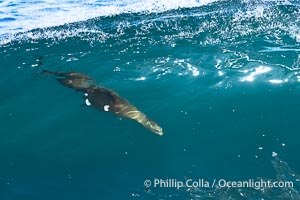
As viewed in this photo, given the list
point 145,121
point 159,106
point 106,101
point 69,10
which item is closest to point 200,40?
point 159,106

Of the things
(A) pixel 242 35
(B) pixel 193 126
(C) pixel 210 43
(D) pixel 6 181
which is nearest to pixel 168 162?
(B) pixel 193 126

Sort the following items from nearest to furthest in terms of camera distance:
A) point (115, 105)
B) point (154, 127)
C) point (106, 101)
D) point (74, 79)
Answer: point (154, 127)
point (115, 105)
point (106, 101)
point (74, 79)

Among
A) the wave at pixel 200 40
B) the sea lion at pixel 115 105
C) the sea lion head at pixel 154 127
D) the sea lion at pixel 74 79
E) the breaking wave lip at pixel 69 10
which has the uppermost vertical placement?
the breaking wave lip at pixel 69 10

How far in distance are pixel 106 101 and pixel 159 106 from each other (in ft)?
3.20

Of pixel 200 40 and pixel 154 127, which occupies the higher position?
pixel 200 40

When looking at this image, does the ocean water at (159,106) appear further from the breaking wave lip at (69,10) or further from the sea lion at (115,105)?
the breaking wave lip at (69,10)

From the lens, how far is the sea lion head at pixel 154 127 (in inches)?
255

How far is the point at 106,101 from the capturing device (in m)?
7.06

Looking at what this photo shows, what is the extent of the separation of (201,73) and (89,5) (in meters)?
6.56

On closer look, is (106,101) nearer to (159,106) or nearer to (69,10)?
(159,106)

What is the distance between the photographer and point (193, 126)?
6.57m

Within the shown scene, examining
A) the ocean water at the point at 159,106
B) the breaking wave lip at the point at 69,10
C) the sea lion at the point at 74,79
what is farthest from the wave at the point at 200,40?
the sea lion at the point at 74,79

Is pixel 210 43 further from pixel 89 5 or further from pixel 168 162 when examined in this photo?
pixel 89 5

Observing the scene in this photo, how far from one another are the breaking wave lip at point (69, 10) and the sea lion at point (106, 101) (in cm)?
409
